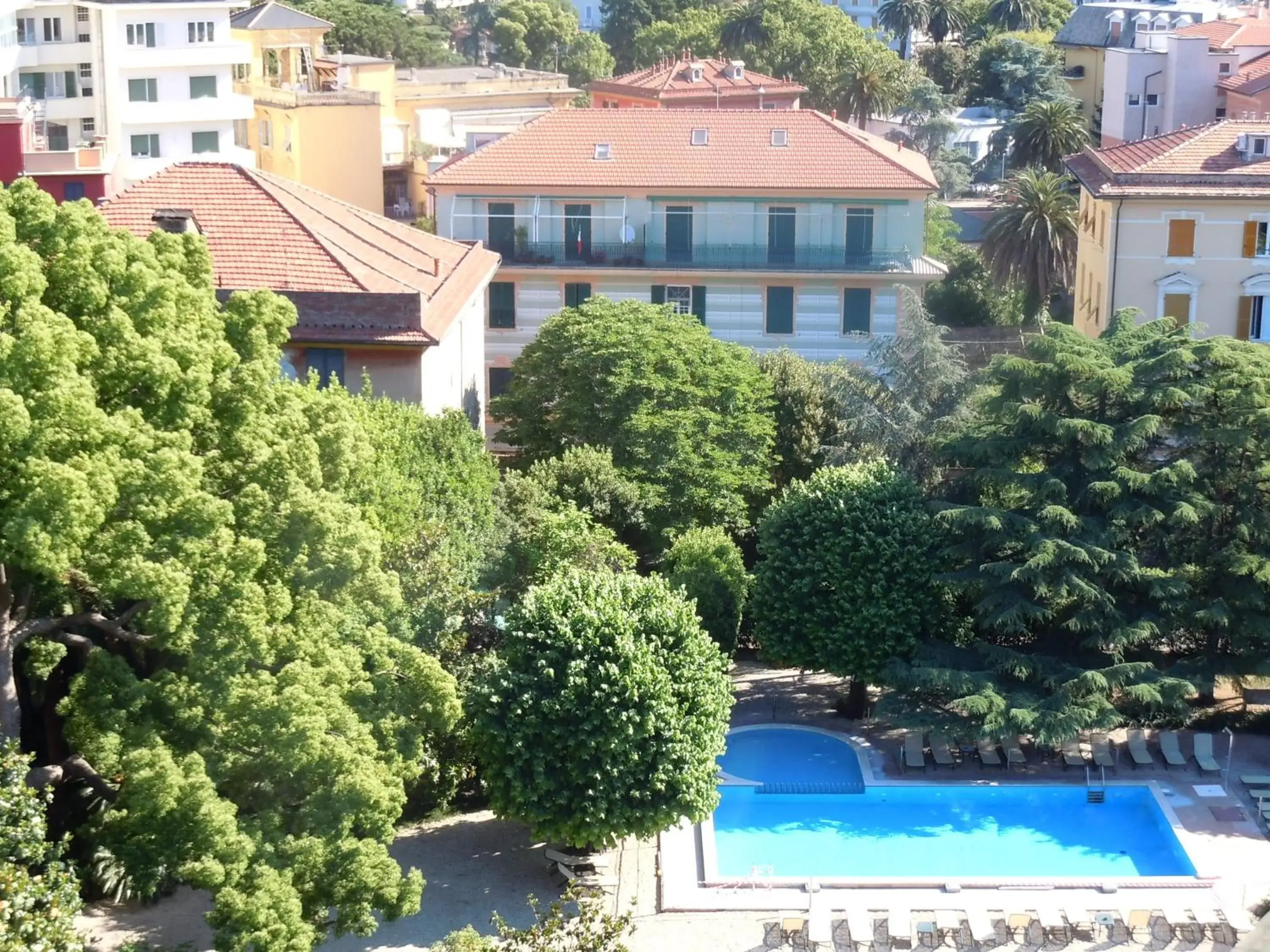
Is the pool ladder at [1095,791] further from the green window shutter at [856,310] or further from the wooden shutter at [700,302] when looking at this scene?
the wooden shutter at [700,302]

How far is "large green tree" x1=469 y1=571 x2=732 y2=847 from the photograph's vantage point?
27.1 m

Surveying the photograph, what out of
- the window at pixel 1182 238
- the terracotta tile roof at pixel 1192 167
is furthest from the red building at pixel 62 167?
the window at pixel 1182 238

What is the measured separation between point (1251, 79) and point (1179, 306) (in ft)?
72.5

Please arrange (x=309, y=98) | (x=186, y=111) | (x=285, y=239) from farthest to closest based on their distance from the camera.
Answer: (x=309, y=98) → (x=186, y=111) → (x=285, y=239)

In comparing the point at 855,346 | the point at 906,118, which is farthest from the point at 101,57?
the point at 906,118

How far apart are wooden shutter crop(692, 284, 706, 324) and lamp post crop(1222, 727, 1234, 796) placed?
24.1 meters

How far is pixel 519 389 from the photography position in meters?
42.0

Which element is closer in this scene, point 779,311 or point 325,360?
point 325,360

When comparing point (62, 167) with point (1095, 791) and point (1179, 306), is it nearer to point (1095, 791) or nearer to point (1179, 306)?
point (1179, 306)

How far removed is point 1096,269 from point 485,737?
97.2 ft

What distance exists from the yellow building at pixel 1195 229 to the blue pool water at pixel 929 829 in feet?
64.0

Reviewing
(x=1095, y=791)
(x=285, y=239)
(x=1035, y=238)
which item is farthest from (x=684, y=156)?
(x=1095, y=791)

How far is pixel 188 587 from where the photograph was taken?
21641 millimetres

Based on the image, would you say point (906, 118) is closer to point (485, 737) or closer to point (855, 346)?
point (855, 346)
